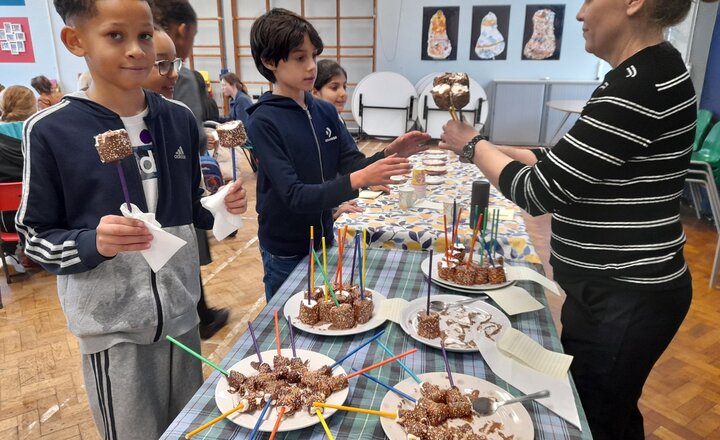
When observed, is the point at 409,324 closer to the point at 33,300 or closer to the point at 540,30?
the point at 33,300

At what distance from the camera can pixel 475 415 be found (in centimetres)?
89

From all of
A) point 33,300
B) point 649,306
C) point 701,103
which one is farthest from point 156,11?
point 701,103

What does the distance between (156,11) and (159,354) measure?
135 centimetres

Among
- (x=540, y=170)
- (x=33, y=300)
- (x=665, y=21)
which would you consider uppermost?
(x=665, y=21)

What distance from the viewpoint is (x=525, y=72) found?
8.13 m

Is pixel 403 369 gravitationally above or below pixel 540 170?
below

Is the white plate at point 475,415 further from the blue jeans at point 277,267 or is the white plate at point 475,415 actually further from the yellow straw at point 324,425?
the blue jeans at point 277,267

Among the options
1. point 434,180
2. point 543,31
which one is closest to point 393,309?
point 434,180

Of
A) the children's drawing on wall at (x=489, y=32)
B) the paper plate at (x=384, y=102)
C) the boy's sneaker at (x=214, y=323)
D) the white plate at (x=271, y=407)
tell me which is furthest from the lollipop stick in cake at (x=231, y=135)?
the children's drawing on wall at (x=489, y=32)

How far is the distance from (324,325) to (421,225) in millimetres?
874

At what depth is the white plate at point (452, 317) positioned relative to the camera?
43.4 inches

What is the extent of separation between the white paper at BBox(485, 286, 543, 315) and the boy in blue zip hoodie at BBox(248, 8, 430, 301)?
44 cm

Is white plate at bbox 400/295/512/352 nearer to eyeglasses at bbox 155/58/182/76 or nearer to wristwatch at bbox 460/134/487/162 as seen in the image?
wristwatch at bbox 460/134/487/162

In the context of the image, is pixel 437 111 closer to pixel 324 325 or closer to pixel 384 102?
pixel 384 102
